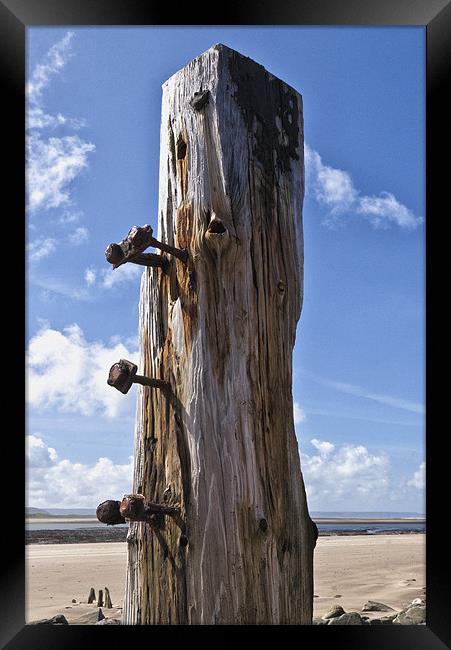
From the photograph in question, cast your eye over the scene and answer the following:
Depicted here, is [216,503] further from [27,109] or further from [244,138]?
[27,109]

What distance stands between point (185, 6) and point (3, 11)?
661mm

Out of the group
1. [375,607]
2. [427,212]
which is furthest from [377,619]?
[427,212]

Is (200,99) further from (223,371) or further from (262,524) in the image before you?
(262,524)

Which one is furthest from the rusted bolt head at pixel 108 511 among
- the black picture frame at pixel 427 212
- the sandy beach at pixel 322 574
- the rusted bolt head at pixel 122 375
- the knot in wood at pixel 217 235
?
the sandy beach at pixel 322 574

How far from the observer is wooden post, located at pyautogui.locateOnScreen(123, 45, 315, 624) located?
2154mm

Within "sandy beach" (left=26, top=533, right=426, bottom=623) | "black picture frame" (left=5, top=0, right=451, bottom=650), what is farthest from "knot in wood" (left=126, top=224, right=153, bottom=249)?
"sandy beach" (left=26, top=533, right=426, bottom=623)

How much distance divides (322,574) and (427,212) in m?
7.50

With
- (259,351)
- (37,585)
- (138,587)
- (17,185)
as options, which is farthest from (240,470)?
(37,585)

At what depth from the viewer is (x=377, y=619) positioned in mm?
5512

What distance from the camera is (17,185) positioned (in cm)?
257

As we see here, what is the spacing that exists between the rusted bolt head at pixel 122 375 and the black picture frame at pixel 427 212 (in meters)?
0.50

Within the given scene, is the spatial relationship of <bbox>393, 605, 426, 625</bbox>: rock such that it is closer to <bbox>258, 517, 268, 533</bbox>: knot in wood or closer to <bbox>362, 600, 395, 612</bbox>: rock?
<bbox>362, 600, 395, 612</bbox>: rock

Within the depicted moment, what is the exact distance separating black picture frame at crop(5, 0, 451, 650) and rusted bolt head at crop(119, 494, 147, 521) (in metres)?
0.47

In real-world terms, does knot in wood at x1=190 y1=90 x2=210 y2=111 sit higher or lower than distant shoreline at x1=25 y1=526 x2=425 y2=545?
higher
